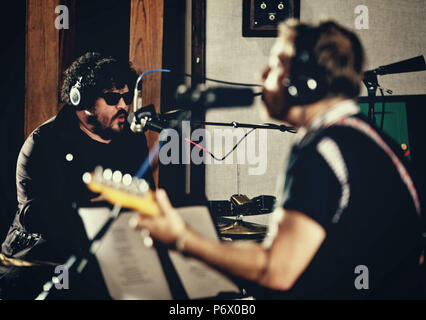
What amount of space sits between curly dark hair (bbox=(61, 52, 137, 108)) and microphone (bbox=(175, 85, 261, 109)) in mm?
1343

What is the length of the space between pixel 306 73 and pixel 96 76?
1.70 meters

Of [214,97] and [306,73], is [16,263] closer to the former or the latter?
[214,97]

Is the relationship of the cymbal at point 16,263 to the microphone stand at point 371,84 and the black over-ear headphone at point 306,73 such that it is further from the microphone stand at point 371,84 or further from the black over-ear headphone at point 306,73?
the microphone stand at point 371,84

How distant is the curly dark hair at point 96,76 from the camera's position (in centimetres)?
241

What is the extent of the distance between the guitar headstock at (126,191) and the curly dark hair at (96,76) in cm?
143

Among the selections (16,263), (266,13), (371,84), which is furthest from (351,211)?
(266,13)

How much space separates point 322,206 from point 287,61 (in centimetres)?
51

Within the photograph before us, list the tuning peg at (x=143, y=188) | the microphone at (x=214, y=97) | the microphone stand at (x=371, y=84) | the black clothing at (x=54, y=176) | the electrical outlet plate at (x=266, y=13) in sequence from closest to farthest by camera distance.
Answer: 1. the tuning peg at (x=143, y=188)
2. the microphone at (x=214, y=97)
3. the black clothing at (x=54, y=176)
4. the microphone stand at (x=371, y=84)
5. the electrical outlet plate at (x=266, y=13)

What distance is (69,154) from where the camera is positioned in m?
2.22

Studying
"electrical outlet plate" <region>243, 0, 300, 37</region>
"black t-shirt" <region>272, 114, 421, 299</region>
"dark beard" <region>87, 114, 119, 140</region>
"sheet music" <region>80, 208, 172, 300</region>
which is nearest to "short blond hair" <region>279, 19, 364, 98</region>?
"black t-shirt" <region>272, 114, 421, 299</region>

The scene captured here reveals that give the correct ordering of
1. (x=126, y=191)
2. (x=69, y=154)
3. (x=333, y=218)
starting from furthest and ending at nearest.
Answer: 1. (x=69, y=154)
2. (x=126, y=191)
3. (x=333, y=218)

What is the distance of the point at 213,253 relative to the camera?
1.01m

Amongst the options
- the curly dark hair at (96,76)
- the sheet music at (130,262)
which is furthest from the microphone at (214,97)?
the curly dark hair at (96,76)
